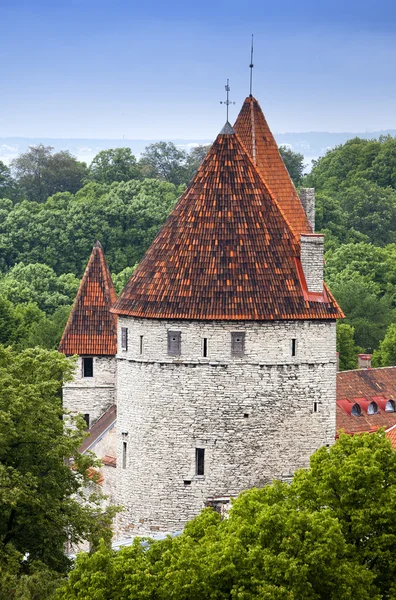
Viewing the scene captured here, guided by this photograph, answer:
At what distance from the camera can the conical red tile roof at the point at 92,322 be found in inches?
3204

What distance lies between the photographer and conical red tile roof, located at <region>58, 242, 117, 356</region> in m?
81.4

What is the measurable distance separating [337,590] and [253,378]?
54.8 ft

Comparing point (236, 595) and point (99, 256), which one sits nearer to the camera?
point (236, 595)

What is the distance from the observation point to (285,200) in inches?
3014

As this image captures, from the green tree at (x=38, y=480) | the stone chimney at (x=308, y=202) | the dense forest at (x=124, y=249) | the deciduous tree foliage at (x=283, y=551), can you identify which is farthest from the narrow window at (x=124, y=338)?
the dense forest at (x=124, y=249)

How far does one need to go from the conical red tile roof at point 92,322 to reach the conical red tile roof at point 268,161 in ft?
28.5

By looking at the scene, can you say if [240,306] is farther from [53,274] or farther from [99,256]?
[53,274]

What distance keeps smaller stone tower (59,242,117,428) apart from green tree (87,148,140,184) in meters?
108

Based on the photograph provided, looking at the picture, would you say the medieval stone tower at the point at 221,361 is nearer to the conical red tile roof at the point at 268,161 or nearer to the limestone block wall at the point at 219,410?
the limestone block wall at the point at 219,410

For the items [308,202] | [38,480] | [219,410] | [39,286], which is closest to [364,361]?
[308,202]

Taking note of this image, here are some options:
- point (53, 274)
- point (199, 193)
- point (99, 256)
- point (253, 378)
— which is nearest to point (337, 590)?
point (253, 378)

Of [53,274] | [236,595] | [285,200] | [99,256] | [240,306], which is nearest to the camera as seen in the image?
[236,595]

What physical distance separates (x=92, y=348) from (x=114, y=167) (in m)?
113

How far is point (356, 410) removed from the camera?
316 ft
